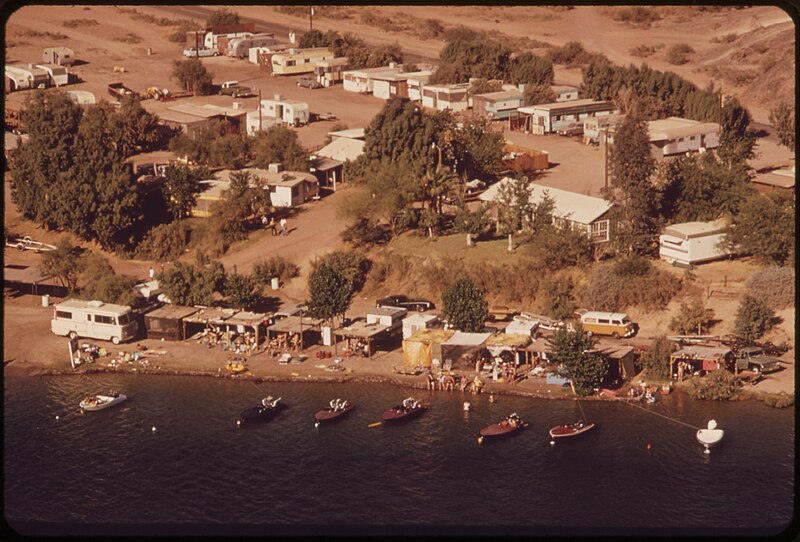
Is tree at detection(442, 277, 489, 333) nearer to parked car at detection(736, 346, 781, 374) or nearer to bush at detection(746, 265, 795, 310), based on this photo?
parked car at detection(736, 346, 781, 374)

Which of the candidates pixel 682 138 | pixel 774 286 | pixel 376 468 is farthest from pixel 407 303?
pixel 682 138

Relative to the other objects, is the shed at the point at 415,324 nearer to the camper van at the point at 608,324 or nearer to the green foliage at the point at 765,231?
the camper van at the point at 608,324

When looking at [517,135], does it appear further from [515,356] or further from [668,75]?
[515,356]

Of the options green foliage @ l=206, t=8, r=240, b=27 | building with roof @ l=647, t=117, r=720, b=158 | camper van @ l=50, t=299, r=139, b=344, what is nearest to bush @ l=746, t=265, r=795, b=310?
building with roof @ l=647, t=117, r=720, b=158

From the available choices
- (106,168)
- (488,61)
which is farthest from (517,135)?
(106,168)

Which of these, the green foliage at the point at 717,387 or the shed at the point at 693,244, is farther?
the shed at the point at 693,244

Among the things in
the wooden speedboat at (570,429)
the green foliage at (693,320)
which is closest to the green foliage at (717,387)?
the green foliage at (693,320)

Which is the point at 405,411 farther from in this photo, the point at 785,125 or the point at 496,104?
the point at 496,104
